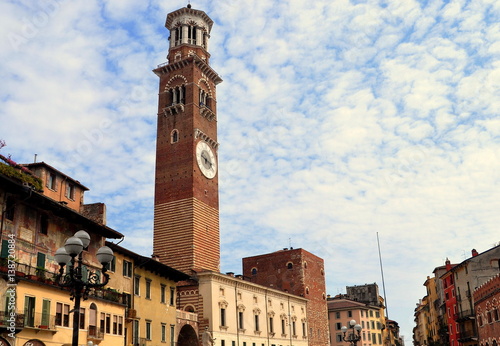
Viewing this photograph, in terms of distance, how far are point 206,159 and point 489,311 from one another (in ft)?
117

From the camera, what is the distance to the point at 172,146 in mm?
64562

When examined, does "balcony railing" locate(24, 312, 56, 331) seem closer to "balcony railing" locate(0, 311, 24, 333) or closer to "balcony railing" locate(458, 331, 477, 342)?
"balcony railing" locate(0, 311, 24, 333)

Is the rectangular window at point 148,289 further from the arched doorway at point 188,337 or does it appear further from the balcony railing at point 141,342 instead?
the arched doorway at point 188,337

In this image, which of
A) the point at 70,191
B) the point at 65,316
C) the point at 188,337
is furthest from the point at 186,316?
the point at 65,316

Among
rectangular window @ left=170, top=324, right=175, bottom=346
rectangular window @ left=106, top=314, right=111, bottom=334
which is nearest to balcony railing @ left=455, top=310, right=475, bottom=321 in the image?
rectangular window @ left=170, top=324, right=175, bottom=346

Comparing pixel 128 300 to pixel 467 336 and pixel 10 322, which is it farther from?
pixel 467 336

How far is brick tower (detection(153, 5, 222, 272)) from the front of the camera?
5953 cm

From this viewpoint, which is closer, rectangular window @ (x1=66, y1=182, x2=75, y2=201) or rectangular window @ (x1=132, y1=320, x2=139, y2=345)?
rectangular window @ (x1=66, y1=182, x2=75, y2=201)

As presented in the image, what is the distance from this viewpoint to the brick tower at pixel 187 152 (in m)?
59.5

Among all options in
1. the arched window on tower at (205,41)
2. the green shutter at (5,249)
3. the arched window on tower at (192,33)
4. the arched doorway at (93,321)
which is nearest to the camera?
the green shutter at (5,249)

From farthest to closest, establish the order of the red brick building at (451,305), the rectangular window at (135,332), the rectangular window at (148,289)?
the red brick building at (451,305) → the rectangular window at (148,289) → the rectangular window at (135,332)

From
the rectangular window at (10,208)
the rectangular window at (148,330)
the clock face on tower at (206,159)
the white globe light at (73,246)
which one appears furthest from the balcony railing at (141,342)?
the clock face on tower at (206,159)

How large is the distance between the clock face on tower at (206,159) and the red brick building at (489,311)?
3316cm

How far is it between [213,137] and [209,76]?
28.7 feet
